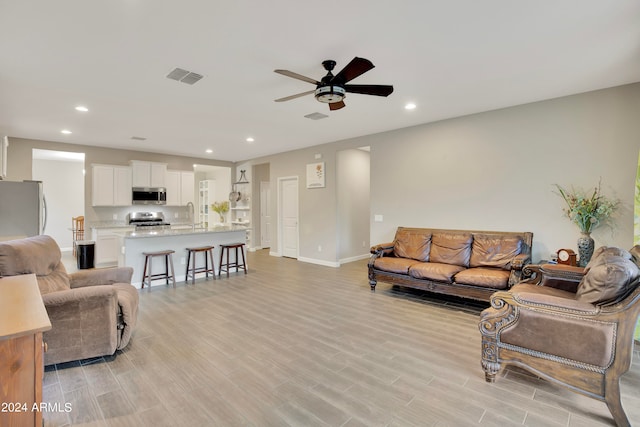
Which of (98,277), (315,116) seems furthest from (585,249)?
(98,277)

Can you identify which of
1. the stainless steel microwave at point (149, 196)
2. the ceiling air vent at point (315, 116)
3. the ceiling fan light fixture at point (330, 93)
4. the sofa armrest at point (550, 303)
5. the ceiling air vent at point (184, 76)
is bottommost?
the sofa armrest at point (550, 303)

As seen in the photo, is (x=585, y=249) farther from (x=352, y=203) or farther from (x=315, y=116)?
(x=352, y=203)

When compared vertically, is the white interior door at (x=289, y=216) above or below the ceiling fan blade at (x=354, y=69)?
below

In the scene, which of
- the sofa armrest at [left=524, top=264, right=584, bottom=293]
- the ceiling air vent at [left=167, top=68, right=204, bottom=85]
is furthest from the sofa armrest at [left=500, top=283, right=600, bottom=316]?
the ceiling air vent at [left=167, top=68, right=204, bottom=85]

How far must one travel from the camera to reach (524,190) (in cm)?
425

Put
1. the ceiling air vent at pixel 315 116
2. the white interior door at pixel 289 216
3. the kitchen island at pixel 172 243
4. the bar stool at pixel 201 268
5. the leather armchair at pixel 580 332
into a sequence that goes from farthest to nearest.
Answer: the white interior door at pixel 289 216
the bar stool at pixel 201 268
the kitchen island at pixel 172 243
the ceiling air vent at pixel 315 116
the leather armchair at pixel 580 332

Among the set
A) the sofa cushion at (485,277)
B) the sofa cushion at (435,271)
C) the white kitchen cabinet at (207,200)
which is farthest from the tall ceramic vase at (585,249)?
the white kitchen cabinet at (207,200)

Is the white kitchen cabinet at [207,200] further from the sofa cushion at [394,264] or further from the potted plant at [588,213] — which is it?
the potted plant at [588,213]

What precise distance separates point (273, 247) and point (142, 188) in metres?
3.59

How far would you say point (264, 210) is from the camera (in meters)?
9.30

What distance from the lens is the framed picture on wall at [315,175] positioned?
6.90 metres

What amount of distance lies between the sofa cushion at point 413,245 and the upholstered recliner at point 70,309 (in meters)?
3.82

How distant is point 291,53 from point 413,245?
3.43m

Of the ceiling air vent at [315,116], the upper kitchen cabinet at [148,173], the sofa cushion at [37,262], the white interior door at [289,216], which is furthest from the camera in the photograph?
the white interior door at [289,216]
